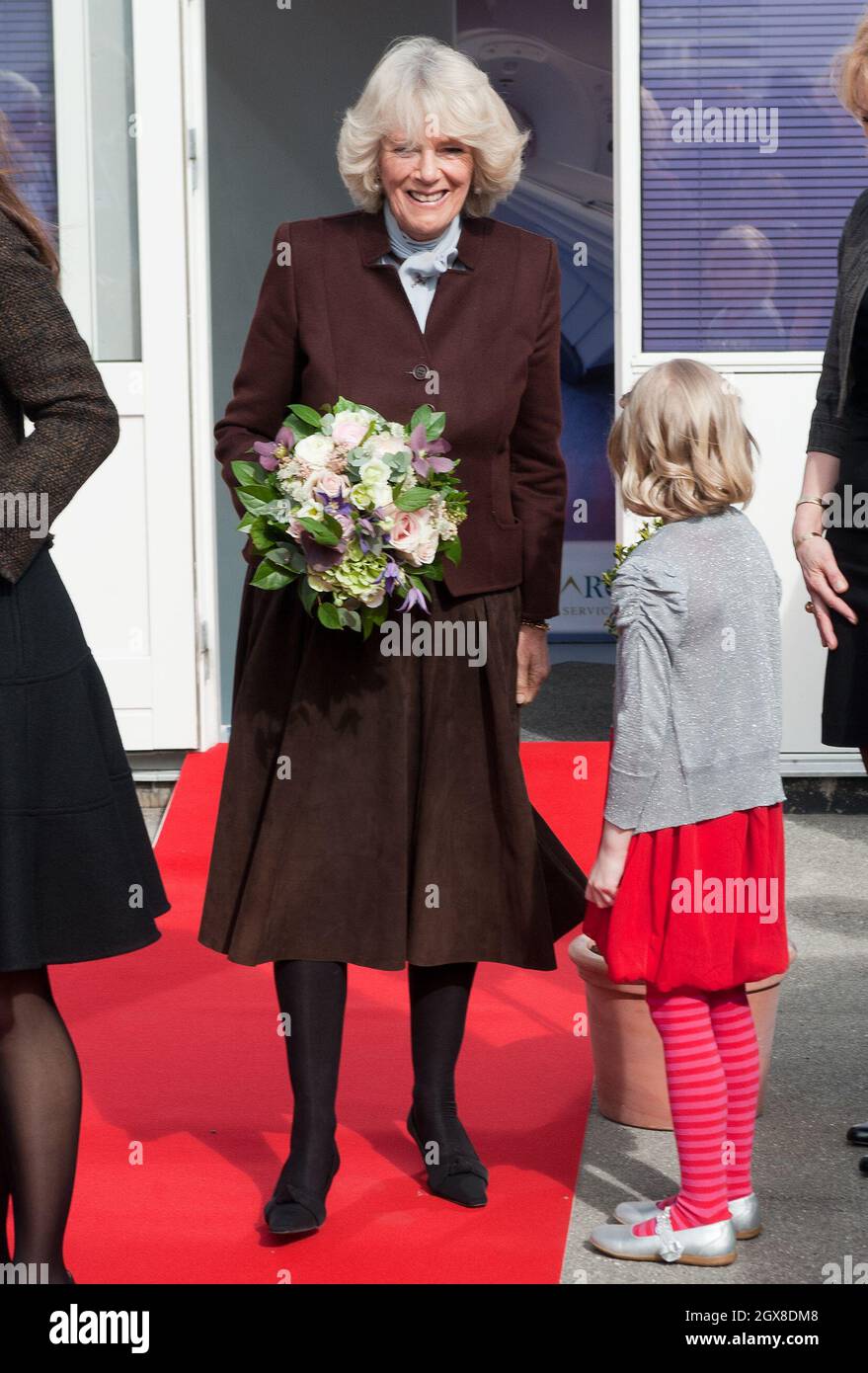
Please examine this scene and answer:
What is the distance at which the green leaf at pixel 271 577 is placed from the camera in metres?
2.85

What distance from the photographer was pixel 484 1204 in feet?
10.0

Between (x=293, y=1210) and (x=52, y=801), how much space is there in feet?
3.04

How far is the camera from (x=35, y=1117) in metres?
2.43

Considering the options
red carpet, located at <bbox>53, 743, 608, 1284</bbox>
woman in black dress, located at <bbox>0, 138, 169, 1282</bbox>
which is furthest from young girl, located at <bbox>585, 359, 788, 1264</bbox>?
woman in black dress, located at <bbox>0, 138, 169, 1282</bbox>

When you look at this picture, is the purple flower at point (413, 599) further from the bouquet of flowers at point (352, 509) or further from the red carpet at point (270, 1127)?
the red carpet at point (270, 1127)

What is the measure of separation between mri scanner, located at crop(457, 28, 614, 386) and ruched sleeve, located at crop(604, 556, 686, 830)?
5.79 meters

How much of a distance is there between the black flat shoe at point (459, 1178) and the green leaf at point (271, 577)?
3.52ft

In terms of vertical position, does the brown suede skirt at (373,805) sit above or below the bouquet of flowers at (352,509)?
below

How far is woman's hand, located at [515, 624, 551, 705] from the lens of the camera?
3.14 m

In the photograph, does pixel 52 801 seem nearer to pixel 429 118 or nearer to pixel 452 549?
pixel 452 549

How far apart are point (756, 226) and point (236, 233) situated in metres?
2.34

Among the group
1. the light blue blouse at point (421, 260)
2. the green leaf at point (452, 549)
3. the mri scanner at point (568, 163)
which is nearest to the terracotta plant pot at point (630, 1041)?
the green leaf at point (452, 549)

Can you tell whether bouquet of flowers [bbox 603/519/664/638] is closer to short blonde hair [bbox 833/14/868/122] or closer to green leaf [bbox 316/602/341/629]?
green leaf [bbox 316/602/341/629]
